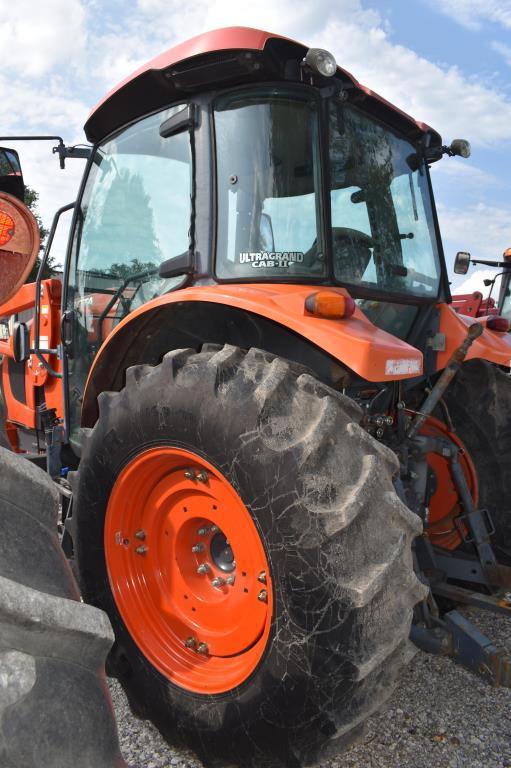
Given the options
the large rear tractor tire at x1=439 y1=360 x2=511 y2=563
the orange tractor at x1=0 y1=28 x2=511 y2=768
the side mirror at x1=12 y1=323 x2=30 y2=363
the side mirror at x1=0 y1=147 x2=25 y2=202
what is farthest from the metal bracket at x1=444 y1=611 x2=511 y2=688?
the side mirror at x1=12 y1=323 x2=30 y2=363

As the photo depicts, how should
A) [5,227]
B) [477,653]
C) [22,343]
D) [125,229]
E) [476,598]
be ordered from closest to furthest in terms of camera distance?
[5,227] → [477,653] → [476,598] → [125,229] → [22,343]

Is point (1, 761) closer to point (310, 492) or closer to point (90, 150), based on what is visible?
point (310, 492)

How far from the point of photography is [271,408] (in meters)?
1.81

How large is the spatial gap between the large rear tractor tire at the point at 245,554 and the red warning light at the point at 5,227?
778 mm

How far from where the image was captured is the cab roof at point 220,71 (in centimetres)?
212

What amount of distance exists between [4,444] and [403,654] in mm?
1212

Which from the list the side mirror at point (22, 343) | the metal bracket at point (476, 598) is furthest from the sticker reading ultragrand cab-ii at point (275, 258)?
the side mirror at point (22, 343)

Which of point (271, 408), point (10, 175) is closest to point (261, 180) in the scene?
point (271, 408)

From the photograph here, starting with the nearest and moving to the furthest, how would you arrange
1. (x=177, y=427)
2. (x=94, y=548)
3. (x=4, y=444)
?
(x=4, y=444)
(x=177, y=427)
(x=94, y=548)

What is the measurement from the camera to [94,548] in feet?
7.87

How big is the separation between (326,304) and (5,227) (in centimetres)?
95

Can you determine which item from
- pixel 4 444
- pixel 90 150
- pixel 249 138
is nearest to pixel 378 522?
pixel 4 444

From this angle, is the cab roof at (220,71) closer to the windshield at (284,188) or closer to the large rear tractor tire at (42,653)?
the windshield at (284,188)

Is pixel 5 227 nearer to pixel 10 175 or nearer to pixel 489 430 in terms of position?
pixel 10 175
